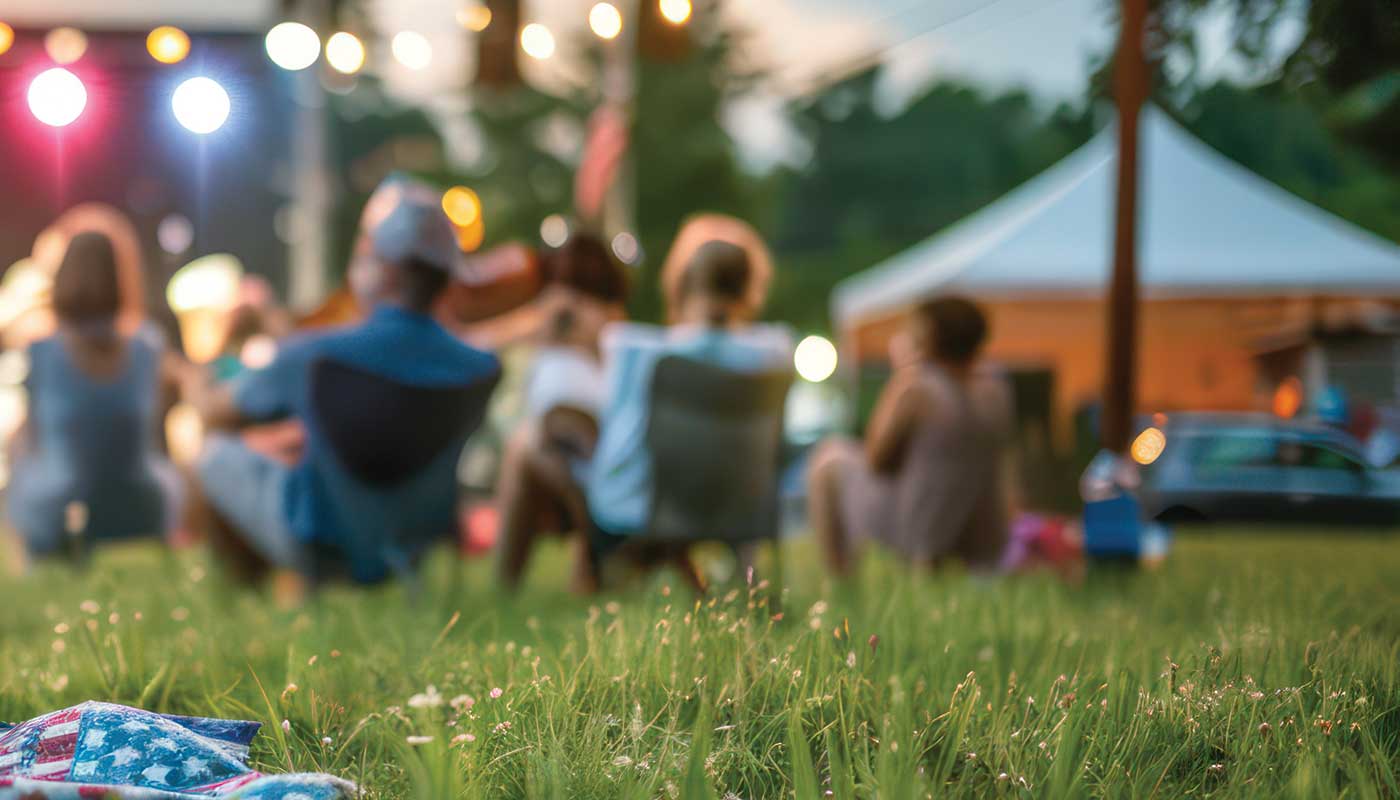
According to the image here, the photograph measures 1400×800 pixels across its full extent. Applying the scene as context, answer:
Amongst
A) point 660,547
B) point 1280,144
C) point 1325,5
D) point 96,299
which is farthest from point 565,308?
point 1280,144

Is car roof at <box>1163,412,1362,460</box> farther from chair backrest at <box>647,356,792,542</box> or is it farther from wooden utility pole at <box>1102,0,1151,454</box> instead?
chair backrest at <box>647,356,792,542</box>

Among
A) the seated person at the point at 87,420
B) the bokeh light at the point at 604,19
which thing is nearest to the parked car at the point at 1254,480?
the bokeh light at the point at 604,19

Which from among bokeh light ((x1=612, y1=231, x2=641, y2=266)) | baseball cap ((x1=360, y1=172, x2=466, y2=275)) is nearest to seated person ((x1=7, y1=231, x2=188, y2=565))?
baseball cap ((x1=360, y1=172, x2=466, y2=275))

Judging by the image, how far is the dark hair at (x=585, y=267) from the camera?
4238 mm

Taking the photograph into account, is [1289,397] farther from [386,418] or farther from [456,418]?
[386,418]

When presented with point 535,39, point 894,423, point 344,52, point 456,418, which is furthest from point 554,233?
point 535,39

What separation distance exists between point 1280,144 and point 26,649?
6053 millimetres

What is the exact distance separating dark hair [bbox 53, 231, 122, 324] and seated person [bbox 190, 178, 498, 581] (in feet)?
3.66

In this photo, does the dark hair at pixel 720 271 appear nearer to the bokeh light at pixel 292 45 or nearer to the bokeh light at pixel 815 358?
the bokeh light at pixel 815 358

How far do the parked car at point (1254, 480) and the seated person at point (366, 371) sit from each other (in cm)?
544

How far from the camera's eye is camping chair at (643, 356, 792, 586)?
3551 millimetres

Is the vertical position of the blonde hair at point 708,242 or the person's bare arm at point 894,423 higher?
the blonde hair at point 708,242

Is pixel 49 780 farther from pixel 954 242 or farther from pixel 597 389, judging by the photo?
pixel 954 242

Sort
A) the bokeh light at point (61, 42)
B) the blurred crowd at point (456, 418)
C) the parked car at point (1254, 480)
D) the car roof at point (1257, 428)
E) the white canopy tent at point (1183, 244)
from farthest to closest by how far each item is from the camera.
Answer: the white canopy tent at point (1183, 244)
the parked car at point (1254, 480)
the car roof at point (1257, 428)
the bokeh light at point (61, 42)
the blurred crowd at point (456, 418)
